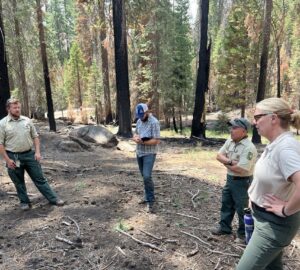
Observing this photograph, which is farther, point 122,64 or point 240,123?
point 122,64

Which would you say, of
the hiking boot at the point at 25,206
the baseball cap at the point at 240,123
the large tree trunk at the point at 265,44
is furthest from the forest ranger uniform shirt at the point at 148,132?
the large tree trunk at the point at 265,44

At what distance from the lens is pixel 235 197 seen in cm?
521

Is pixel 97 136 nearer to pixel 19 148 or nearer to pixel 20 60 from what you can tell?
pixel 19 148

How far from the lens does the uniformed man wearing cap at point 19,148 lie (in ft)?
21.2

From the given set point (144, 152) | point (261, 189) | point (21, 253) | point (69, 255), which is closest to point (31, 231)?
point (21, 253)

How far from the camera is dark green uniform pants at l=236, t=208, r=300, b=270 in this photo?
2.89m

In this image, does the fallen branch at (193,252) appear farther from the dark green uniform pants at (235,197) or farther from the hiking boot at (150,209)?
the hiking boot at (150,209)

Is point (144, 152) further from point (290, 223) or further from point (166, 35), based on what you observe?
point (166, 35)

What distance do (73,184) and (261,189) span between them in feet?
19.6

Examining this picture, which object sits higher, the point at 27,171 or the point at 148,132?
the point at 148,132

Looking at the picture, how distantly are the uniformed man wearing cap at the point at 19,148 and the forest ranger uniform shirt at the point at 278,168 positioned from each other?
15.0 feet

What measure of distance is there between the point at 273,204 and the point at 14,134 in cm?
484

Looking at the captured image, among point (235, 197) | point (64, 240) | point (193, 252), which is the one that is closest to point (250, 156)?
point (235, 197)

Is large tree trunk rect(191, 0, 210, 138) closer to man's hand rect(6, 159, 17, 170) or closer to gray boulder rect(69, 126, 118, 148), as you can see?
gray boulder rect(69, 126, 118, 148)
